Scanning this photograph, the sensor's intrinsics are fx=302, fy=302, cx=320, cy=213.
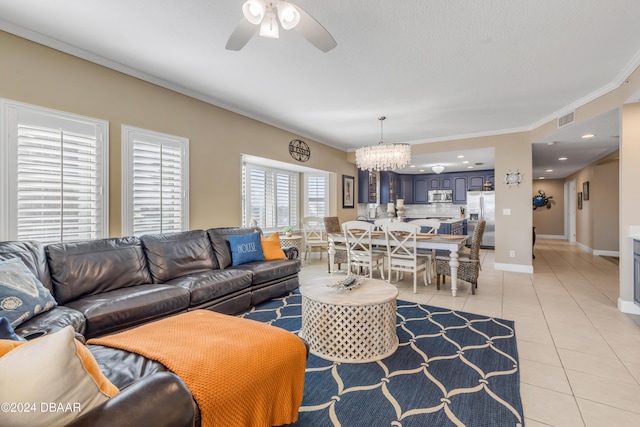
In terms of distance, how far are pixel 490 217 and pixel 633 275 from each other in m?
5.13

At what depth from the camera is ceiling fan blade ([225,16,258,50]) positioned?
6.21ft

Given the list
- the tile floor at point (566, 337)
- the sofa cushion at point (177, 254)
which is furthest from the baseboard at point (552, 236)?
the sofa cushion at point (177, 254)

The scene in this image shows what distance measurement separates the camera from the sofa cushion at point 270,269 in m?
3.45

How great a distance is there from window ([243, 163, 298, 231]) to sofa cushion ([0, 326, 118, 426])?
425 cm

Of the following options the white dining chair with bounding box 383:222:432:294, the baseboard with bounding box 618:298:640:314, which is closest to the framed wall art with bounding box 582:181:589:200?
the baseboard with bounding box 618:298:640:314

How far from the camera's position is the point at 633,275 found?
10.8 ft

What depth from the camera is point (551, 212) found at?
421 inches

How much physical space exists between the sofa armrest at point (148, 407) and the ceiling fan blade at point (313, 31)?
1904 mm

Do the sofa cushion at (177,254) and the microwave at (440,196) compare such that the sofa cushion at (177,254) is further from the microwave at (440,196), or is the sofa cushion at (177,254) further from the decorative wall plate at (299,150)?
the microwave at (440,196)

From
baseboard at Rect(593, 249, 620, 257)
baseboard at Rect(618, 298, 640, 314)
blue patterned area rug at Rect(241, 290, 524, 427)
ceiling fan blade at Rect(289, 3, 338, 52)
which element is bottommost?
blue patterned area rug at Rect(241, 290, 524, 427)

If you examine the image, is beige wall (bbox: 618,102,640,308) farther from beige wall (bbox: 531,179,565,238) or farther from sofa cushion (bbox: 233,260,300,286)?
beige wall (bbox: 531,179,565,238)

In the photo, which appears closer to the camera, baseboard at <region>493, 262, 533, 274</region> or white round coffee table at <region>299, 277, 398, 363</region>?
white round coffee table at <region>299, 277, 398, 363</region>

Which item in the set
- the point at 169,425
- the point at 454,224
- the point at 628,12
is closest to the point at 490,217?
the point at 454,224

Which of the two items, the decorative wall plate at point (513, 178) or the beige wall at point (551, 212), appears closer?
the decorative wall plate at point (513, 178)
